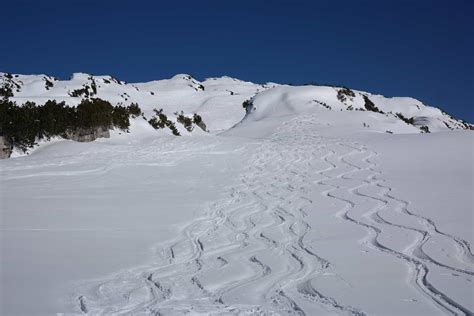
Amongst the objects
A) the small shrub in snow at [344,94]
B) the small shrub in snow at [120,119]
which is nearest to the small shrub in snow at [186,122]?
the small shrub in snow at [120,119]

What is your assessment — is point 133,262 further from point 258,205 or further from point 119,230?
point 258,205

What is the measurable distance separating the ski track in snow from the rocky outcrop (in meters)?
8.58

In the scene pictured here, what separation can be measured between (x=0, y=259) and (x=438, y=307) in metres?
3.45

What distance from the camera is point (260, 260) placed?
4.06m

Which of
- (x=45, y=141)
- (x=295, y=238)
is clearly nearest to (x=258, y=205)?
(x=295, y=238)

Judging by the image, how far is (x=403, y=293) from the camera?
316 centimetres

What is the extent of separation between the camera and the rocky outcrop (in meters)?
13.3

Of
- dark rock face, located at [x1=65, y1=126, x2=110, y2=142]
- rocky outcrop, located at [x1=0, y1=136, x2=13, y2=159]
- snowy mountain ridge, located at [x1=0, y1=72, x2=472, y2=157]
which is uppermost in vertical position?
snowy mountain ridge, located at [x1=0, y1=72, x2=472, y2=157]

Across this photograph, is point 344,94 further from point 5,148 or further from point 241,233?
point 241,233

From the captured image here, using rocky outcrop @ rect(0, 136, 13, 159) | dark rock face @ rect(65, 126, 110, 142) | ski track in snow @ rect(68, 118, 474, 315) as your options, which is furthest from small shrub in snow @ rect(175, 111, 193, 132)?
ski track in snow @ rect(68, 118, 474, 315)

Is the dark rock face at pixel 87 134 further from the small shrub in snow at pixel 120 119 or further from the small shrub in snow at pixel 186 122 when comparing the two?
the small shrub in snow at pixel 186 122

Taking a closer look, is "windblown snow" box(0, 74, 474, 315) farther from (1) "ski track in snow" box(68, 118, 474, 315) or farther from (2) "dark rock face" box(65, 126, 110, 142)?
(2) "dark rock face" box(65, 126, 110, 142)

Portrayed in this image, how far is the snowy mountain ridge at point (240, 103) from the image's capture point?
22.4 meters

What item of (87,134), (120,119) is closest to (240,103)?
(120,119)
